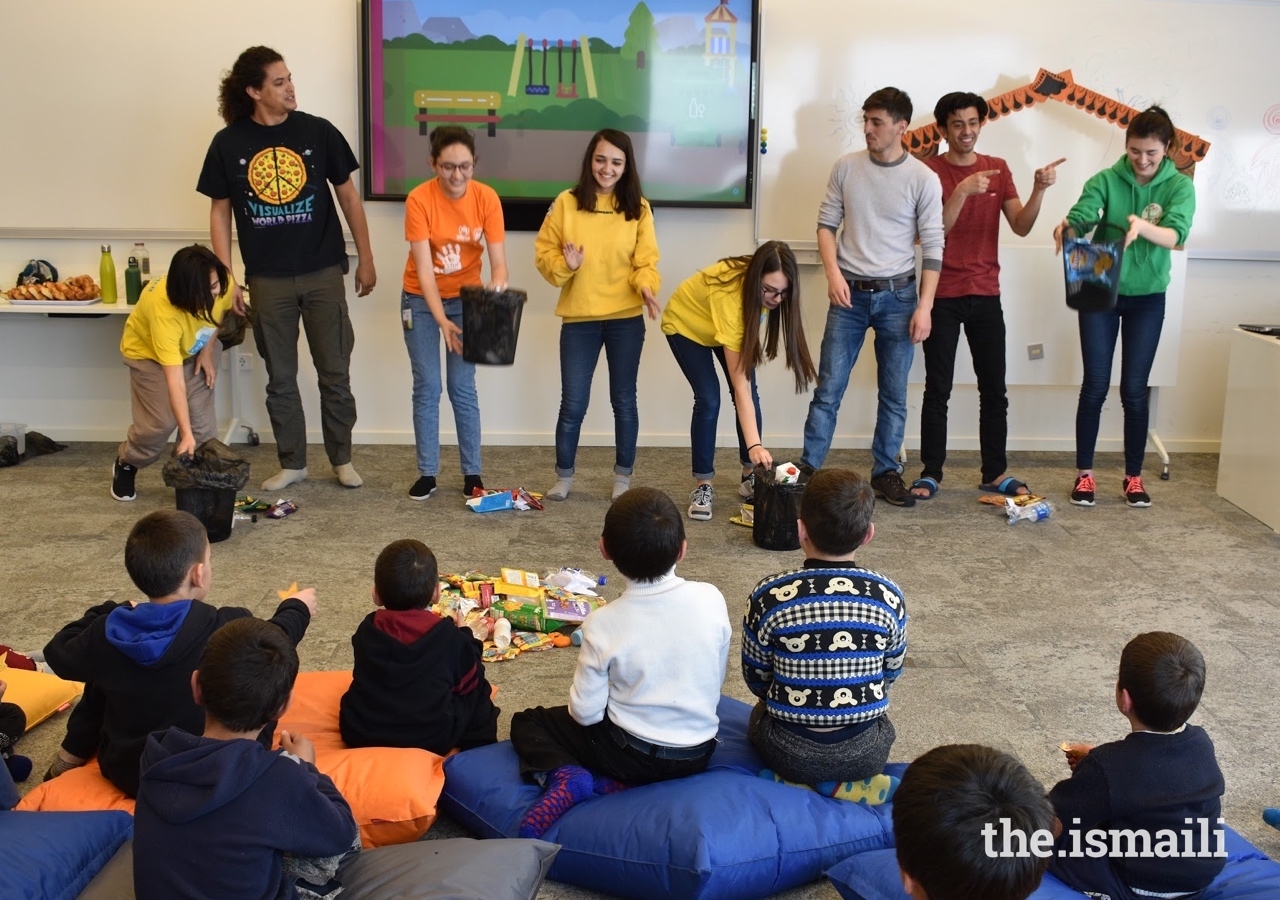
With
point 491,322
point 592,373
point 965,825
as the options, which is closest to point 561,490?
point 592,373

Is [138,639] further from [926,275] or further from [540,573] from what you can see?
[926,275]

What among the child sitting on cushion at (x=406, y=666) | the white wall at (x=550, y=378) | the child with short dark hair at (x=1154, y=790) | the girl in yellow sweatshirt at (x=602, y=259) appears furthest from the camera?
the white wall at (x=550, y=378)

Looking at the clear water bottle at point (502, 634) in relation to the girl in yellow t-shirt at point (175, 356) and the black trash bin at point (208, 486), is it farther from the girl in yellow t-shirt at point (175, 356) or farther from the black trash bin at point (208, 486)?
the girl in yellow t-shirt at point (175, 356)

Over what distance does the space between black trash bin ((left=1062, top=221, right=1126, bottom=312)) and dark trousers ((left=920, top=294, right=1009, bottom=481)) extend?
1.04 feet

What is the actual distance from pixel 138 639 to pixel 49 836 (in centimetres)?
38

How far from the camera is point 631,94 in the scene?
211 inches

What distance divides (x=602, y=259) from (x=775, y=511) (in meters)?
1.16

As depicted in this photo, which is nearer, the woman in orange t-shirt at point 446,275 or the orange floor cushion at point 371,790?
the orange floor cushion at point 371,790

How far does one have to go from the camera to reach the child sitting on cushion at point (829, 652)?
235cm

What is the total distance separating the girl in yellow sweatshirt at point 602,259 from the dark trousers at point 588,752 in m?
2.34

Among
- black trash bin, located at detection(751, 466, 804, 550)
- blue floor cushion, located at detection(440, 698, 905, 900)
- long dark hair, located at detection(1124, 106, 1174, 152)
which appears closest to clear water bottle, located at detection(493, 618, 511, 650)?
blue floor cushion, located at detection(440, 698, 905, 900)

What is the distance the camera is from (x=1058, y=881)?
217 centimetres

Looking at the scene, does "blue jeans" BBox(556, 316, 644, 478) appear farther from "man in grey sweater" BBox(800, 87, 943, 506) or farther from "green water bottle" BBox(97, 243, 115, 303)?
"green water bottle" BBox(97, 243, 115, 303)

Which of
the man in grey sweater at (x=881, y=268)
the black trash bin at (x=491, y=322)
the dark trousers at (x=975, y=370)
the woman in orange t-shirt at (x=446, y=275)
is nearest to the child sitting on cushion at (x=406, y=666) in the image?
the black trash bin at (x=491, y=322)
